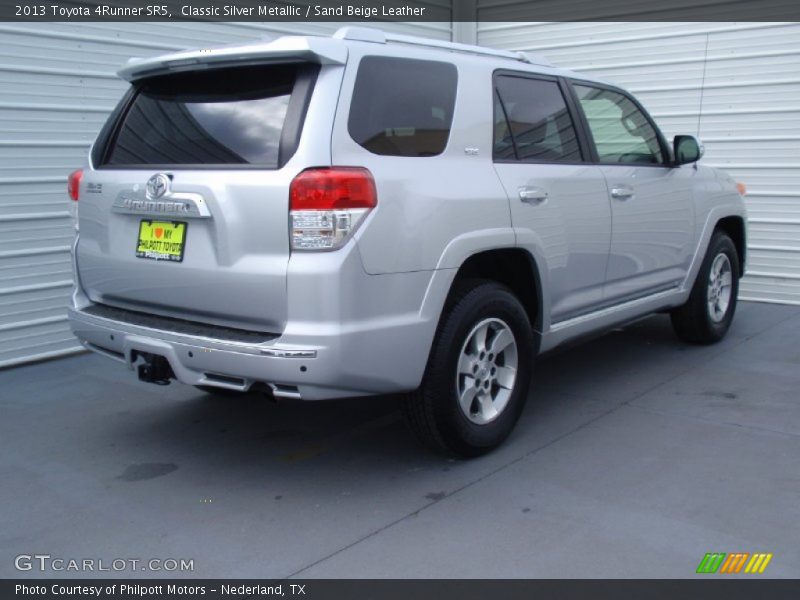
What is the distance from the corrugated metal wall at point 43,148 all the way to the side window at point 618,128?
3.62m

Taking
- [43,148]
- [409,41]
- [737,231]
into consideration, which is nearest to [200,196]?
[409,41]

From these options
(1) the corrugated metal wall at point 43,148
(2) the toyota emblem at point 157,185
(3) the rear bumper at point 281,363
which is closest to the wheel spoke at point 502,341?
(3) the rear bumper at point 281,363

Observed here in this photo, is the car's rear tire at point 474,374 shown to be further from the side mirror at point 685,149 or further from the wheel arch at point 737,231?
the wheel arch at point 737,231

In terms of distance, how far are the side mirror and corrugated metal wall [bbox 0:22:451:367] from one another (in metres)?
4.13

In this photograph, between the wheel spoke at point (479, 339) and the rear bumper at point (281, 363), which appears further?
the wheel spoke at point (479, 339)

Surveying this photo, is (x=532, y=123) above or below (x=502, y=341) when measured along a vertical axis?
above

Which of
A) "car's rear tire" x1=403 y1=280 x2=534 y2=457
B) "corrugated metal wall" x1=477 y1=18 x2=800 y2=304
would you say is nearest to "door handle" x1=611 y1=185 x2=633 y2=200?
"car's rear tire" x1=403 y1=280 x2=534 y2=457

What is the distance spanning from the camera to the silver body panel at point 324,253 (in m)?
3.34

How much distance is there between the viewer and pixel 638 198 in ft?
16.9

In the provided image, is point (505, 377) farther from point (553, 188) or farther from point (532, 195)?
point (553, 188)

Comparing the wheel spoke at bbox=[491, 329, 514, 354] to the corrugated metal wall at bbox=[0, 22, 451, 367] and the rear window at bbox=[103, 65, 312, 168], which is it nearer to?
the rear window at bbox=[103, 65, 312, 168]

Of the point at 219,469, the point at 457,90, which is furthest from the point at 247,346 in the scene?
the point at 457,90

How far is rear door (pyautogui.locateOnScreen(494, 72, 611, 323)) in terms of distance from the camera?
4234 mm

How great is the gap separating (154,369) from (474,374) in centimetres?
148
